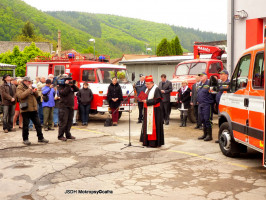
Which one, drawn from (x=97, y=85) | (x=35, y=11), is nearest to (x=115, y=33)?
(x=35, y=11)

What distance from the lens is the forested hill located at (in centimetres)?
12744

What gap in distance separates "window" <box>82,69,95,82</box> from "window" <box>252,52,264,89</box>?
29.0ft

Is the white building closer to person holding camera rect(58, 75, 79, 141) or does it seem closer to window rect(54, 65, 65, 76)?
window rect(54, 65, 65, 76)

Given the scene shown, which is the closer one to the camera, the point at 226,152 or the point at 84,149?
the point at 226,152

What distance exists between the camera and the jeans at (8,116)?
1199 cm

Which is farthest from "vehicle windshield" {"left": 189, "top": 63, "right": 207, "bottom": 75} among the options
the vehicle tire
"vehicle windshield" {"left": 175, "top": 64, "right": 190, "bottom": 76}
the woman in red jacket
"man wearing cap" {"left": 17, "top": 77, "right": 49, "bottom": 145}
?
"man wearing cap" {"left": 17, "top": 77, "right": 49, "bottom": 145}

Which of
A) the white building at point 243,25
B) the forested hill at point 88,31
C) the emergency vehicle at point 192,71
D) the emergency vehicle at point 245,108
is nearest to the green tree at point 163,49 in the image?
the emergency vehicle at point 192,71

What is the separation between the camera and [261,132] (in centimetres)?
629

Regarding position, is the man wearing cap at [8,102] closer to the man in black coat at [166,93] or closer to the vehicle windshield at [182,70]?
the man in black coat at [166,93]

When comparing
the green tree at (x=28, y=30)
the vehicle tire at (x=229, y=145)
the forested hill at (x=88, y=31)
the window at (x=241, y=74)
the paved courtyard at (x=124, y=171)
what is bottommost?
the paved courtyard at (x=124, y=171)

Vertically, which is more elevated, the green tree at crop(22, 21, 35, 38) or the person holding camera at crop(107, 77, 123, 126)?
the green tree at crop(22, 21, 35, 38)

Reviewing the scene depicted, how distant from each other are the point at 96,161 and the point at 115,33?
171 metres

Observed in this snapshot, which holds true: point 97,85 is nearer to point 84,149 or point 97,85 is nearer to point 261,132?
point 84,149

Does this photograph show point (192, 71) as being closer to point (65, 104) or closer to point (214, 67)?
point (214, 67)
